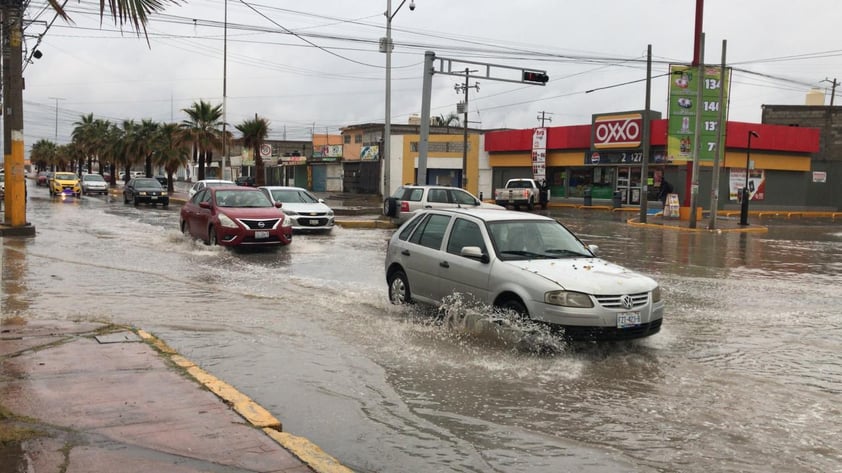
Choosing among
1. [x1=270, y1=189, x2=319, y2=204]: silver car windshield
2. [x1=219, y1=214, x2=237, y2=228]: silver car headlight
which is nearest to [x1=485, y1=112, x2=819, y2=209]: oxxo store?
[x1=270, y1=189, x2=319, y2=204]: silver car windshield

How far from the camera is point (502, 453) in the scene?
4.75 meters

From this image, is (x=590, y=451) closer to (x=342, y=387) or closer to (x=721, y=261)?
(x=342, y=387)

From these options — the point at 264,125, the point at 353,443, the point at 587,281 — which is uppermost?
the point at 264,125

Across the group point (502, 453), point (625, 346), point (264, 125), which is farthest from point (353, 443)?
point (264, 125)

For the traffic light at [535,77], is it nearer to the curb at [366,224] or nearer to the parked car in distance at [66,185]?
the curb at [366,224]

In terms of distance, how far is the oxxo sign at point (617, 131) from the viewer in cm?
4138

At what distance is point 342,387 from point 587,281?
9.04 ft

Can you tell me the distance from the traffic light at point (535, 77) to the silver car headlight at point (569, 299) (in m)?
22.5

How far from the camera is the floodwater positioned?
4.88m

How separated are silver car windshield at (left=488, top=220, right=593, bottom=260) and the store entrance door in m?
35.7

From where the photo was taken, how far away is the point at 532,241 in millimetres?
8352

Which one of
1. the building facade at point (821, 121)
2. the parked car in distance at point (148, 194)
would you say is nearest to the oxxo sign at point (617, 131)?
the building facade at point (821, 121)

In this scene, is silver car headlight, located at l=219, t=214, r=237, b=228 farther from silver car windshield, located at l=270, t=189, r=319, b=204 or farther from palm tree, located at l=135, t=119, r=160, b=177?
palm tree, located at l=135, t=119, r=160, b=177

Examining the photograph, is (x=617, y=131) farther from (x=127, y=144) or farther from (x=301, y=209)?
(x=127, y=144)
